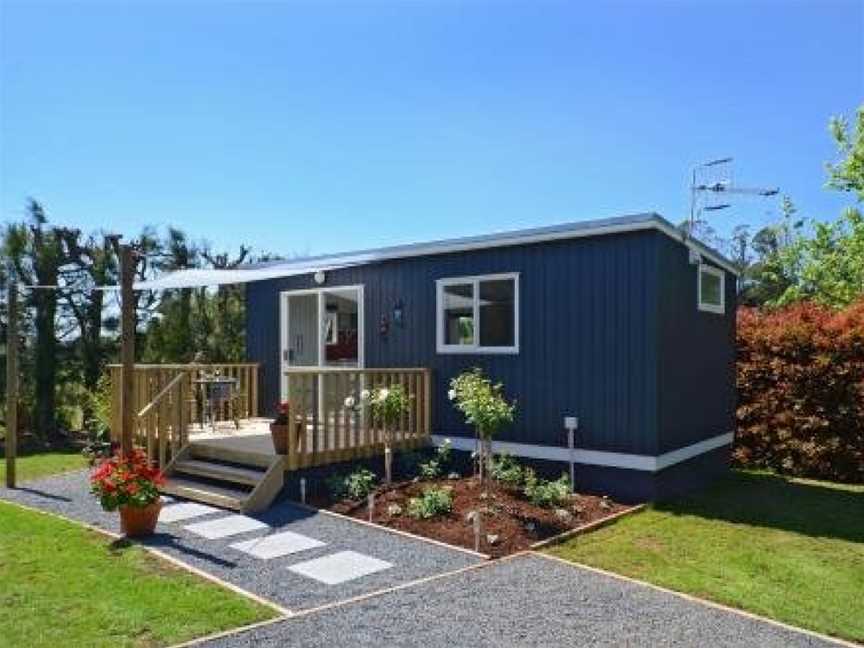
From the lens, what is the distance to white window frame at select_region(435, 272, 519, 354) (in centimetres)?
886

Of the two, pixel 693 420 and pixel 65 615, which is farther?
pixel 693 420

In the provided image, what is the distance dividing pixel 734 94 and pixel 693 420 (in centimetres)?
574

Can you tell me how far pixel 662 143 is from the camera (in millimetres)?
13586

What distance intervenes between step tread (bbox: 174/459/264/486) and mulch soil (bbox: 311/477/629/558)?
2.76 ft

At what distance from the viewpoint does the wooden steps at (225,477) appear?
24.6 ft

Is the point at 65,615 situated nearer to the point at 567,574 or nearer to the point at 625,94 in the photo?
the point at 567,574

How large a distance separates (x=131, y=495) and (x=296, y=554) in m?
1.67

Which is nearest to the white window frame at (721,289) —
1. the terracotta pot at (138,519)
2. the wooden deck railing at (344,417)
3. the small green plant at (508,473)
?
the small green plant at (508,473)

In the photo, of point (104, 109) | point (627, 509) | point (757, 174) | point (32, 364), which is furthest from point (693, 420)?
point (757, 174)

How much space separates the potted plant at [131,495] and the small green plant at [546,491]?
11.9 feet

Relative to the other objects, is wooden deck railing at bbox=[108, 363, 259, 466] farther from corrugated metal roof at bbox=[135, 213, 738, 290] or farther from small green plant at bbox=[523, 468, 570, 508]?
small green plant at bbox=[523, 468, 570, 508]

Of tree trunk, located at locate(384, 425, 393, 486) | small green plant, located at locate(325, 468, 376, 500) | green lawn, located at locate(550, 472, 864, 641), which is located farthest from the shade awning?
green lawn, located at locate(550, 472, 864, 641)

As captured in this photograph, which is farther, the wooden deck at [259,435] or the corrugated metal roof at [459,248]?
the corrugated metal roof at [459,248]

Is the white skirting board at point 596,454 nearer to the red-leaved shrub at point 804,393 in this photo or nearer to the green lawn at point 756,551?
the green lawn at point 756,551
